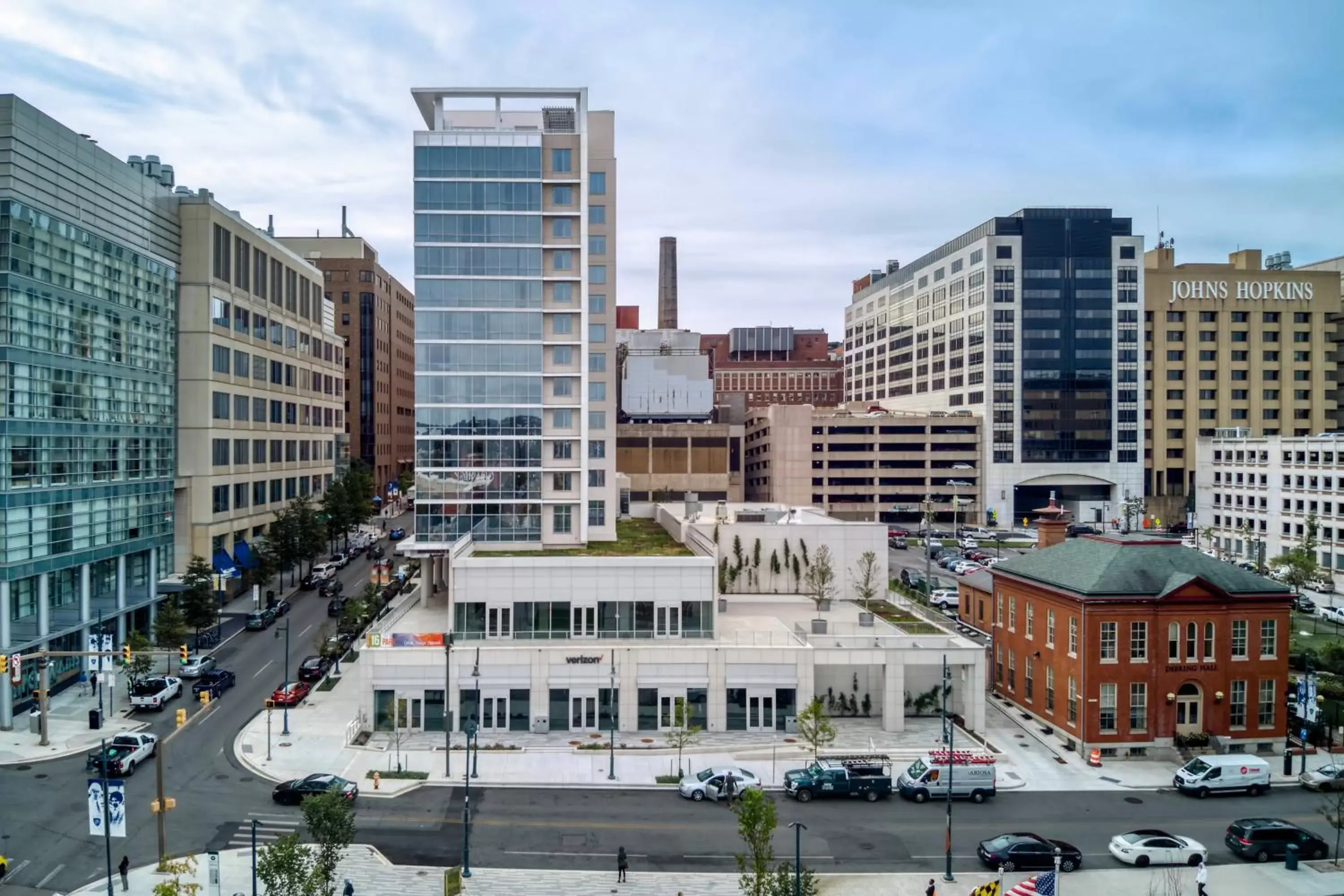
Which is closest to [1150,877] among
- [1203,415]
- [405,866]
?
[405,866]

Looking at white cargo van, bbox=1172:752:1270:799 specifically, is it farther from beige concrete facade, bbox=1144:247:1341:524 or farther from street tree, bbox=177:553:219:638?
beige concrete facade, bbox=1144:247:1341:524

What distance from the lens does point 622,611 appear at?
166ft

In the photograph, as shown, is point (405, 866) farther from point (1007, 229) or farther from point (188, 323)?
point (1007, 229)

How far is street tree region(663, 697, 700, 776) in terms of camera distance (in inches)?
1660

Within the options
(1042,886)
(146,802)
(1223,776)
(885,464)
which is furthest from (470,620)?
(885,464)

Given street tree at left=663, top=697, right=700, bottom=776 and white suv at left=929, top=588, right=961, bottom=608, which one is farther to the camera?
white suv at left=929, top=588, right=961, bottom=608

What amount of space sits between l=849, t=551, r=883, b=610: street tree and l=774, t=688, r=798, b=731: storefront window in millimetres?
18014

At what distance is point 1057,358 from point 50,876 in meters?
131

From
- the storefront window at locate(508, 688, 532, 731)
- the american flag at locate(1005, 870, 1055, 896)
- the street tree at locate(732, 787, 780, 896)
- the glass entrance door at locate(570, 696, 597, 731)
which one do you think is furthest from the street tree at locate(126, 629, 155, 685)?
the american flag at locate(1005, 870, 1055, 896)

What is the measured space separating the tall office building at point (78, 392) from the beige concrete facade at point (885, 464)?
87.7m

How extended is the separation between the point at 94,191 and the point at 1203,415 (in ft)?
466

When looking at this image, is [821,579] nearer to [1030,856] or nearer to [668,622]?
[668,622]

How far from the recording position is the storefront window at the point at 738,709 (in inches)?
1898

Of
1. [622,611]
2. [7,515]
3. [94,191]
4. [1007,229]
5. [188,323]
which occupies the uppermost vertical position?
[1007,229]
